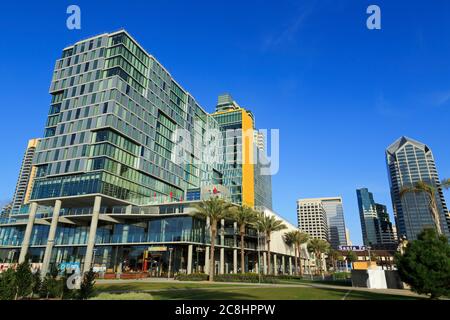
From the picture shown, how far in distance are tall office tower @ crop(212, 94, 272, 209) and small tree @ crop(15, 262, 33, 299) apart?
83775 mm

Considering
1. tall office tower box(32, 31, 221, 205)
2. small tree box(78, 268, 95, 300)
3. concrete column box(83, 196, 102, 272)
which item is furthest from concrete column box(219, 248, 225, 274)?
small tree box(78, 268, 95, 300)

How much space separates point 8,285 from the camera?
51.9 ft

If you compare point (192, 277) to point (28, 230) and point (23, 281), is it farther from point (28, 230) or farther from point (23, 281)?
point (28, 230)

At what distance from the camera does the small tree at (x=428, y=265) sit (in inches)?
792

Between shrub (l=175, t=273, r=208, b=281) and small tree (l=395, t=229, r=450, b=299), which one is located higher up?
small tree (l=395, t=229, r=450, b=299)

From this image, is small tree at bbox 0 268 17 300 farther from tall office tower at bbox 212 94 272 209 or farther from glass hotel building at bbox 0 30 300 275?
tall office tower at bbox 212 94 272 209

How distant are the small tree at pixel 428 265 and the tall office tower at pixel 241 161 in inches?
3057

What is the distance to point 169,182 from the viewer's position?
74125 mm

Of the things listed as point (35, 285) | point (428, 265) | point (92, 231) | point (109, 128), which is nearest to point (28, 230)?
point (92, 231)

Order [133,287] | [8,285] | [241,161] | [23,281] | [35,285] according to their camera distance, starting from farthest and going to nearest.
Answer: [241,161] < [133,287] < [35,285] < [23,281] < [8,285]

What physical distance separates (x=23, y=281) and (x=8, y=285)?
1285mm

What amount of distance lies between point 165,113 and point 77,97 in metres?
20.1

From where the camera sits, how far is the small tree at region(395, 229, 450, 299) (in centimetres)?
2012
